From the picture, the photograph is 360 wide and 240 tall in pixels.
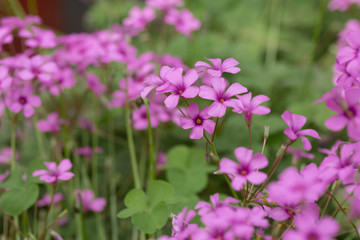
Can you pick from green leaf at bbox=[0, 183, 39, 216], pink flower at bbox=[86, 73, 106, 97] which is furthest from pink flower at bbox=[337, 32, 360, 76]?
pink flower at bbox=[86, 73, 106, 97]

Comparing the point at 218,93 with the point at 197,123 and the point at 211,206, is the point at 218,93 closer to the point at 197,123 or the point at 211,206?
the point at 197,123

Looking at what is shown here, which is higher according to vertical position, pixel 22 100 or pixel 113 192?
pixel 22 100

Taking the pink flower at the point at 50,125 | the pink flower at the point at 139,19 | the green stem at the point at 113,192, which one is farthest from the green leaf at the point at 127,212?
the pink flower at the point at 139,19

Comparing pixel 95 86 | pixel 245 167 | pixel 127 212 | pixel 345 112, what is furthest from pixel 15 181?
pixel 345 112

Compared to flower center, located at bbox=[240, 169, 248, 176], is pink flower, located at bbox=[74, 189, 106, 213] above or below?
below

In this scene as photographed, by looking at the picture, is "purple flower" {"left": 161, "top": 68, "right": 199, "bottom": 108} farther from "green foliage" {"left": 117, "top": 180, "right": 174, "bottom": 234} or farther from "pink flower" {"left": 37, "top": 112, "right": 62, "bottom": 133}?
"pink flower" {"left": 37, "top": 112, "right": 62, "bottom": 133}

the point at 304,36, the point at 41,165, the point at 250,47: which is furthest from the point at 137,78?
the point at 304,36

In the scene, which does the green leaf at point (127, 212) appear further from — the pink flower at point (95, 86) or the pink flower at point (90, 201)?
the pink flower at point (95, 86)
